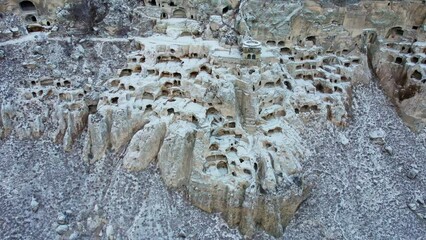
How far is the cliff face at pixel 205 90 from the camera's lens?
31.7 metres

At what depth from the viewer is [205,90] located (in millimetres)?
34156

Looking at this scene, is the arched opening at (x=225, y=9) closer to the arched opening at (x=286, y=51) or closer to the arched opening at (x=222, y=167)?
the arched opening at (x=286, y=51)

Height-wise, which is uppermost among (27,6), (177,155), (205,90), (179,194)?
(27,6)

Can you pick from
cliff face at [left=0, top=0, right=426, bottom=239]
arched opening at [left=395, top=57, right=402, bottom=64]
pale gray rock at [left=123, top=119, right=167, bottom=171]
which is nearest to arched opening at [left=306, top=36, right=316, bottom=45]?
cliff face at [left=0, top=0, right=426, bottom=239]

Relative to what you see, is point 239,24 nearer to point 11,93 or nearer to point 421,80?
point 421,80

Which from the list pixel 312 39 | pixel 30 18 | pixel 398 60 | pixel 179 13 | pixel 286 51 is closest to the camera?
pixel 398 60

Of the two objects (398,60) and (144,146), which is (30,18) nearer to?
(144,146)

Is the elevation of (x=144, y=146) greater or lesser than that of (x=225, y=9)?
lesser

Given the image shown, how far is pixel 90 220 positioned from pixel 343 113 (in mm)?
27410

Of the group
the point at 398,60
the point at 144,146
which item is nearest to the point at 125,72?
the point at 144,146

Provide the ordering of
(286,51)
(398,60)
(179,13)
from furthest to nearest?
(179,13) < (286,51) < (398,60)

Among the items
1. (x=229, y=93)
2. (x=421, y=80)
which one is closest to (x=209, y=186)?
(x=229, y=93)

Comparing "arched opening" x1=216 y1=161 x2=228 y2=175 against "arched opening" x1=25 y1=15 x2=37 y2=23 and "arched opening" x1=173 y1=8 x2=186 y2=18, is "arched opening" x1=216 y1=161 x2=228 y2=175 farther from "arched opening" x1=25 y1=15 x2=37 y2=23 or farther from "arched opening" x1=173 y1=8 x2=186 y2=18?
"arched opening" x1=25 y1=15 x2=37 y2=23

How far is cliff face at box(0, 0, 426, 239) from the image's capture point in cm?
3173
